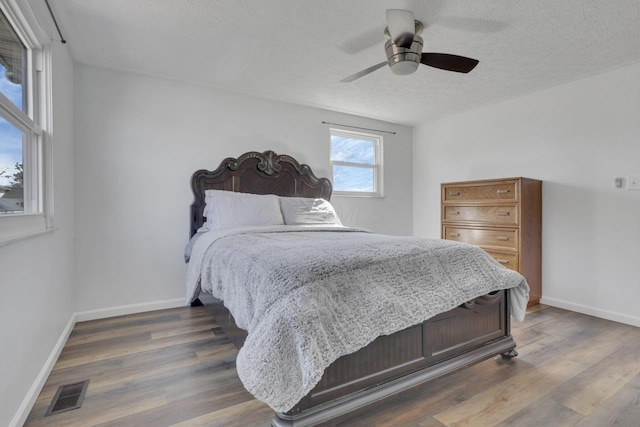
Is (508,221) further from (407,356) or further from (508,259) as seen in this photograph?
(407,356)

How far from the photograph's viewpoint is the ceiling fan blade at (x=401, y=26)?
6.10 ft

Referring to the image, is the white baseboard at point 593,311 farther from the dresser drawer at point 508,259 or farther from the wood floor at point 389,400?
the dresser drawer at point 508,259

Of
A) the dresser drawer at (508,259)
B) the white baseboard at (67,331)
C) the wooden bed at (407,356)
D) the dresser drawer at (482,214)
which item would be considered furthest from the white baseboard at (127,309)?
the dresser drawer at (508,259)

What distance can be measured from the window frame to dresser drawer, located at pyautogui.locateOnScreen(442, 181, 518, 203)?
3.59 m

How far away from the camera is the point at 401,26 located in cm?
192

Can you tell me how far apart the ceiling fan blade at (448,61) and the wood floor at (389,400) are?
1929mm

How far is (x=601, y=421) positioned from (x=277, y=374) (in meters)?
1.48

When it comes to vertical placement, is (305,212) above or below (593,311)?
above

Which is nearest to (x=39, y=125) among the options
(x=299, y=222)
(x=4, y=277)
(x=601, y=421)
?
(x=4, y=277)

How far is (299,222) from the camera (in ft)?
10.2

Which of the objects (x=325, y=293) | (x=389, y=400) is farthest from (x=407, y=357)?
(x=325, y=293)

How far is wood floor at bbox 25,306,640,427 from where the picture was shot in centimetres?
145

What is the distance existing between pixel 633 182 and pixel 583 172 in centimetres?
37

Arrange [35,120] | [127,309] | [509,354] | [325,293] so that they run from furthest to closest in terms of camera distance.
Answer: [127,309] → [509,354] → [35,120] → [325,293]
